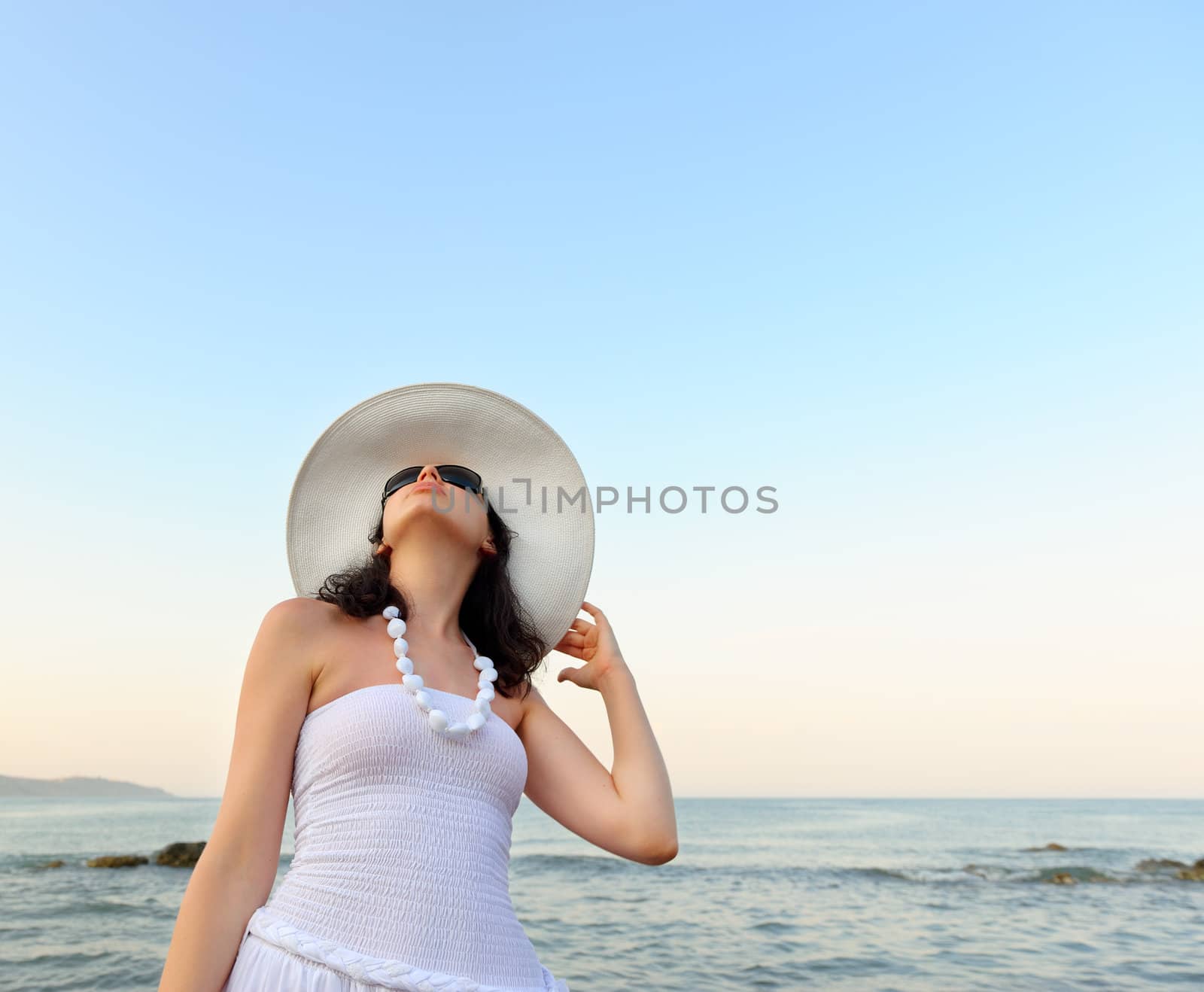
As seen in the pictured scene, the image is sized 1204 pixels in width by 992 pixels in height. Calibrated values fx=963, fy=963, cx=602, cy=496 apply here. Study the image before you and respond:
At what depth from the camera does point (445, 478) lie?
2.67 m

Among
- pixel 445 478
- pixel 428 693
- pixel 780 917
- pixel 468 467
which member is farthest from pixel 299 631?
pixel 780 917

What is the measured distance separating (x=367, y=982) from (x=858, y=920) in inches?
543

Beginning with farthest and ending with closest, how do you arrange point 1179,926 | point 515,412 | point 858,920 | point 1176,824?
point 1176,824 < point 858,920 < point 1179,926 < point 515,412

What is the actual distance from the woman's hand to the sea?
832 cm

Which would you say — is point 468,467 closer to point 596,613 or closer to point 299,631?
point 596,613

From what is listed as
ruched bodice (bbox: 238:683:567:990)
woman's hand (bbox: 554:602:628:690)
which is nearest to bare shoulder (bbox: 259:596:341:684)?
ruched bodice (bbox: 238:683:567:990)

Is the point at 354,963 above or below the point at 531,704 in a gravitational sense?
below

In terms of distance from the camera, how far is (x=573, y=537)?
292cm

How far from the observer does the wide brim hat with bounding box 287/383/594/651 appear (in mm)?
2760

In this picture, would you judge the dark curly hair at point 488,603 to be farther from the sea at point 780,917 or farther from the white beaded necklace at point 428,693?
the sea at point 780,917

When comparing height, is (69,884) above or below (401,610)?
below

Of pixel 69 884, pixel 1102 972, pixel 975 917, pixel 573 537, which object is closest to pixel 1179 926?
pixel 975 917

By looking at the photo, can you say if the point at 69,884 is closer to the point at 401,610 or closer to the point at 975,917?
the point at 975,917

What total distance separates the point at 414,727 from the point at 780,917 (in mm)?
13776
